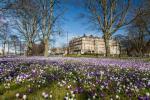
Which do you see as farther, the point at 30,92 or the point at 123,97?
the point at 30,92

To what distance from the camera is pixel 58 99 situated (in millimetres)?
3561

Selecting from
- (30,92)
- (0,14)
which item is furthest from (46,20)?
(30,92)

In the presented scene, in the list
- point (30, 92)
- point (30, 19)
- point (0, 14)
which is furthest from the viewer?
point (30, 19)

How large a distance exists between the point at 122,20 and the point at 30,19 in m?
25.5

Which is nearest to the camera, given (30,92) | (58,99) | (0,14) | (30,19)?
(58,99)

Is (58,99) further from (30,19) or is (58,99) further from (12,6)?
(30,19)

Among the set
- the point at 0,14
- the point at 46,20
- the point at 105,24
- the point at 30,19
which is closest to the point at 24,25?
the point at 30,19

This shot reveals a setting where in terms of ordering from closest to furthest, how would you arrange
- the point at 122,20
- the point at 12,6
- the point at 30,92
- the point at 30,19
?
the point at 30,92
the point at 12,6
the point at 122,20
the point at 30,19

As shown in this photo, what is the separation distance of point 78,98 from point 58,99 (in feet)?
1.15

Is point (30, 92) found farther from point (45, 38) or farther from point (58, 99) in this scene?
point (45, 38)

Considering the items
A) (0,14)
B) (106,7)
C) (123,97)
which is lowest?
(123,97)

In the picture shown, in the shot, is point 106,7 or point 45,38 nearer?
point 106,7

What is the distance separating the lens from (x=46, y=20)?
3978 cm

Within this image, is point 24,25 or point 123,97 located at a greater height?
point 24,25
